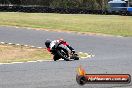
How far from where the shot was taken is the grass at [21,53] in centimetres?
1557

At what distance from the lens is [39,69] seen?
10.8 m

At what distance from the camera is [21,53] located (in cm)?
1712

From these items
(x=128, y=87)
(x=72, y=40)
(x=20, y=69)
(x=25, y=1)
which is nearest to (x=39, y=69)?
(x=20, y=69)

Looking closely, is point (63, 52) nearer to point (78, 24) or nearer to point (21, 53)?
point (21, 53)

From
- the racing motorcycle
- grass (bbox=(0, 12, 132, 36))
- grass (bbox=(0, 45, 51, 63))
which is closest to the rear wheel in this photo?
the racing motorcycle

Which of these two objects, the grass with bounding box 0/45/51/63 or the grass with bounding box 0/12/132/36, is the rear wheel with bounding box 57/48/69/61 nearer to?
the grass with bounding box 0/45/51/63

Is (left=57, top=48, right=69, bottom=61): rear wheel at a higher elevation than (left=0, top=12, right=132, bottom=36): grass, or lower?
higher

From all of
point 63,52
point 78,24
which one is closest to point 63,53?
point 63,52

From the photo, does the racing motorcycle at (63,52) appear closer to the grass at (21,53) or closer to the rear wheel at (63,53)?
the rear wheel at (63,53)

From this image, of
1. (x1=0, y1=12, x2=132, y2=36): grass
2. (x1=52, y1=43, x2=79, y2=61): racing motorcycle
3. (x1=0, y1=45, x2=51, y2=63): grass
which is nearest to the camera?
(x1=52, y1=43, x2=79, y2=61): racing motorcycle

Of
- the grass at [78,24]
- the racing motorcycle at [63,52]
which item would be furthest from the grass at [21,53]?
the grass at [78,24]

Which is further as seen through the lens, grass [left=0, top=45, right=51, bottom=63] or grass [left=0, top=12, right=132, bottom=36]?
grass [left=0, top=12, right=132, bottom=36]

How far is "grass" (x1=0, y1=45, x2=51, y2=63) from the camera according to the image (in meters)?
15.6

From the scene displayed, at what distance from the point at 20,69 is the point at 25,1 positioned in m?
77.1
